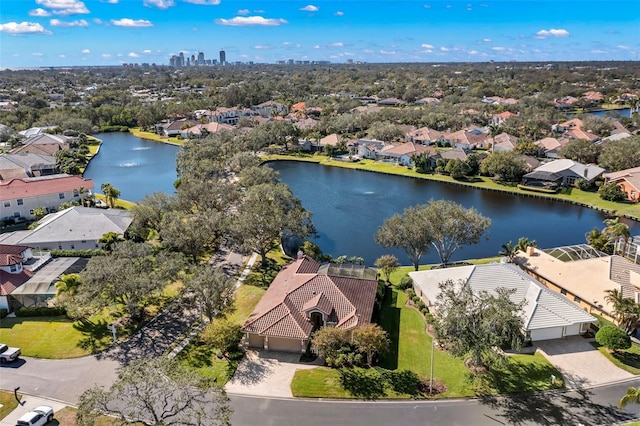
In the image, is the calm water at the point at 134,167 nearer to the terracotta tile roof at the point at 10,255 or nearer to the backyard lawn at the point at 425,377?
the terracotta tile roof at the point at 10,255

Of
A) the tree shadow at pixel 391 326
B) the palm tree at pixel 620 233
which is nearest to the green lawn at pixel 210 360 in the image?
the tree shadow at pixel 391 326

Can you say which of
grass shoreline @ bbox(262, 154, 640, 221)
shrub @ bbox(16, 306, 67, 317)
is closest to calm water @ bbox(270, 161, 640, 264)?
grass shoreline @ bbox(262, 154, 640, 221)

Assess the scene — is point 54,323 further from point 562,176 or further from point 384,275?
point 562,176

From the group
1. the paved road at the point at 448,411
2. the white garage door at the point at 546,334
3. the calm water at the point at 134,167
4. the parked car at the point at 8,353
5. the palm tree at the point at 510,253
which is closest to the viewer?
the paved road at the point at 448,411

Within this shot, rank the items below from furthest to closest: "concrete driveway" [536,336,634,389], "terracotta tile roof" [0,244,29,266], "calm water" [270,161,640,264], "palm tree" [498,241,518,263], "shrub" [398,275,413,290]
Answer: "calm water" [270,161,640,264] < "palm tree" [498,241,518,263] < "shrub" [398,275,413,290] < "terracotta tile roof" [0,244,29,266] < "concrete driveway" [536,336,634,389]

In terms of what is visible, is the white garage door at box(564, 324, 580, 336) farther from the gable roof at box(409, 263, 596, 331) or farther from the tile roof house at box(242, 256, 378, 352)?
the tile roof house at box(242, 256, 378, 352)

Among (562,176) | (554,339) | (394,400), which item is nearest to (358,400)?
(394,400)

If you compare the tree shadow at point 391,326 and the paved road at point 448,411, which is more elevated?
the tree shadow at point 391,326
